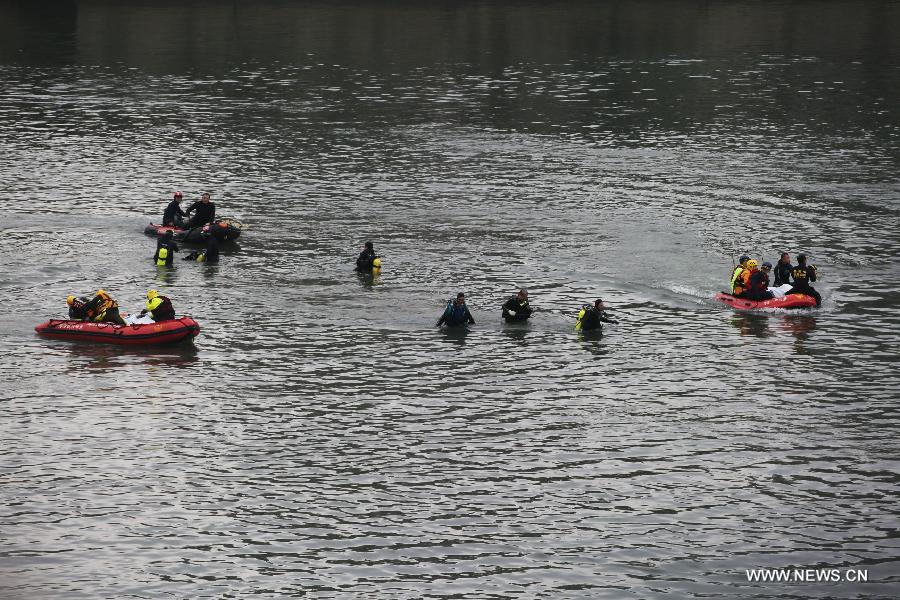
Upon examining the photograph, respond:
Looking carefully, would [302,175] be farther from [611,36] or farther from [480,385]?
[611,36]

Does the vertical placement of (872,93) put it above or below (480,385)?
above

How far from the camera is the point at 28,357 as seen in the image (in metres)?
43.6

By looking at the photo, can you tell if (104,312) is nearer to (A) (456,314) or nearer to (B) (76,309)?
(B) (76,309)

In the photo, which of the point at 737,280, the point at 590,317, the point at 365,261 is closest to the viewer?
the point at 590,317

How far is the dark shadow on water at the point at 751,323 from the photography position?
4628cm

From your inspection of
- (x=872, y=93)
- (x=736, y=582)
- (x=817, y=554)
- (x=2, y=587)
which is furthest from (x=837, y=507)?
(x=872, y=93)

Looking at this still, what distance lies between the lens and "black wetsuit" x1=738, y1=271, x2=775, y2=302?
159ft

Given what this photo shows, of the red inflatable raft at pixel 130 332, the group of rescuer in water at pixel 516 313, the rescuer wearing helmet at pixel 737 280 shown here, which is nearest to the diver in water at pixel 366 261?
the group of rescuer in water at pixel 516 313

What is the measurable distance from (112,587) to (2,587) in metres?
2.36

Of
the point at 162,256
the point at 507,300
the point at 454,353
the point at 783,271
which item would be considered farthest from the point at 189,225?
the point at 783,271

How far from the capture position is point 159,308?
44.7 meters

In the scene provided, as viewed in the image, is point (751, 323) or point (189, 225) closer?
point (751, 323)

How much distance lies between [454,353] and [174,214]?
20149 millimetres

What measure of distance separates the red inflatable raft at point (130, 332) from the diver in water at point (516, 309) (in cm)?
1057
